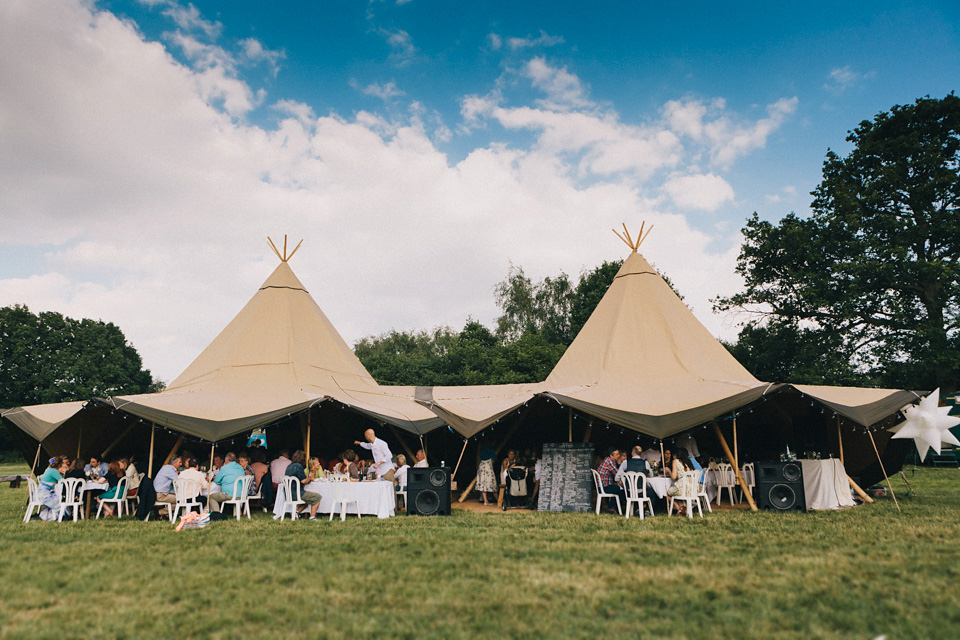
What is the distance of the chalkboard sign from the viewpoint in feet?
30.0

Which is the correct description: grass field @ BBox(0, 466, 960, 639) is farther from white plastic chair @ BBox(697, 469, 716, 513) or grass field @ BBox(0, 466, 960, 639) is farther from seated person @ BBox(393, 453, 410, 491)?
seated person @ BBox(393, 453, 410, 491)

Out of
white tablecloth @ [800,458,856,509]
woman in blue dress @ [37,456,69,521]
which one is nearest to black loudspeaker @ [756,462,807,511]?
white tablecloth @ [800,458,856,509]

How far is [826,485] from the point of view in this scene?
8.98m

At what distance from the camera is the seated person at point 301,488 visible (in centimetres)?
827

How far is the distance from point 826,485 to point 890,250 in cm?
1252

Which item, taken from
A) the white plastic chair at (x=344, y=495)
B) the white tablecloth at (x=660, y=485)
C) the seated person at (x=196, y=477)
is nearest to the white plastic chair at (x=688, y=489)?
the white tablecloth at (x=660, y=485)

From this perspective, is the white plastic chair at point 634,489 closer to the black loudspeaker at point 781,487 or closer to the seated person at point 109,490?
the black loudspeaker at point 781,487

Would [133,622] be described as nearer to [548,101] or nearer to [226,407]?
[226,407]

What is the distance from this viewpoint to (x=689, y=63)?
10773 millimetres

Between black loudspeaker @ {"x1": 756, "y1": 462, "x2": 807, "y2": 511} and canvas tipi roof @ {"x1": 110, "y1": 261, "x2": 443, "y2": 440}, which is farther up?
canvas tipi roof @ {"x1": 110, "y1": 261, "x2": 443, "y2": 440}

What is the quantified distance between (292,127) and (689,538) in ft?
30.8

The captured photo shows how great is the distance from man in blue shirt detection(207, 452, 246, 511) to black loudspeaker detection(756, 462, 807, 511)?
7.59 meters

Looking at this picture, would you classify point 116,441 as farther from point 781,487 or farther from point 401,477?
point 781,487

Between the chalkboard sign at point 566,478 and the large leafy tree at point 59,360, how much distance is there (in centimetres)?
3281
